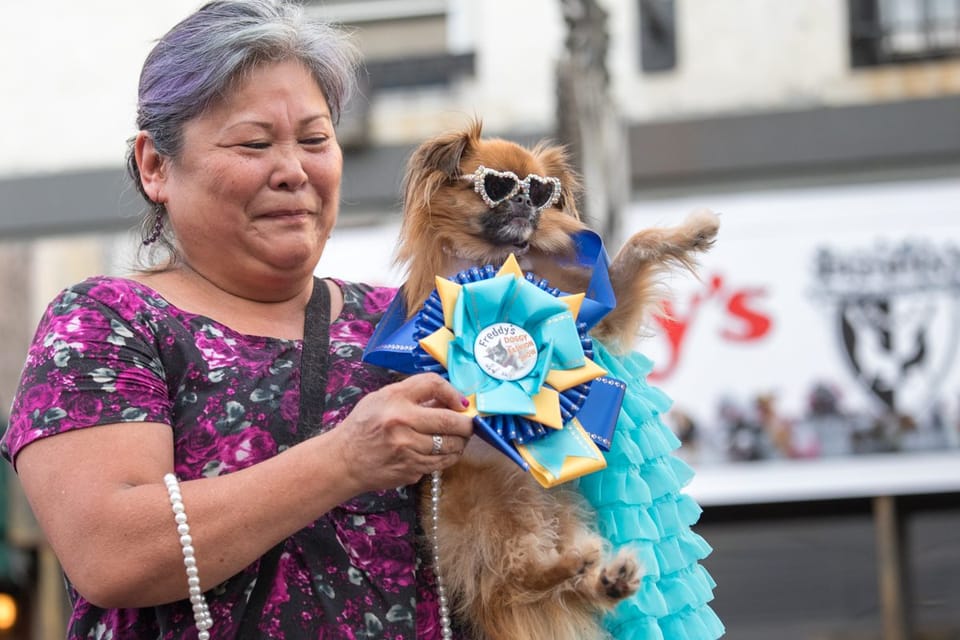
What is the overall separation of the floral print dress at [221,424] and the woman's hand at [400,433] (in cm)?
20

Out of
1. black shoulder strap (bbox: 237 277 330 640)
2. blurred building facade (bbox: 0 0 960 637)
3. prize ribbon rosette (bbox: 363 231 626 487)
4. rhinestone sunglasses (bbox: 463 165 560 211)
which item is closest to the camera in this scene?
black shoulder strap (bbox: 237 277 330 640)

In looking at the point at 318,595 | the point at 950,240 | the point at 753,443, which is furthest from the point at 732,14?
the point at 318,595

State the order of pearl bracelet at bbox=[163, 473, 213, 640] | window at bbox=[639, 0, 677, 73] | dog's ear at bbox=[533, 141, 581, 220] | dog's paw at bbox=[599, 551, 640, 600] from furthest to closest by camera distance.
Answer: window at bbox=[639, 0, 677, 73]
dog's ear at bbox=[533, 141, 581, 220]
dog's paw at bbox=[599, 551, 640, 600]
pearl bracelet at bbox=[163, 473, 213, 640]

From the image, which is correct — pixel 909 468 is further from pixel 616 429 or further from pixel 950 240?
pixel 616 429

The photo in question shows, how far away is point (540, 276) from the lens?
2.48 metres

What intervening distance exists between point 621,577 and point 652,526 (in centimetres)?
11

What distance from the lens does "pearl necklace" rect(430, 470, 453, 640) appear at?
1.95 metres

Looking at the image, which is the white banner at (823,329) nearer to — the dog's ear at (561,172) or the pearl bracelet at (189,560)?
the dog's ear at (561,172)

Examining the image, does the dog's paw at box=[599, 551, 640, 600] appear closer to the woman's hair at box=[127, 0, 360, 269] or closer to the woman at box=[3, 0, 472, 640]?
the woman at box=[3, 0, 472, 640]

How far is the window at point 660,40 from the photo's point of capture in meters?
8.01

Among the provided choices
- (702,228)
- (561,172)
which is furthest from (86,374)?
(702,228)

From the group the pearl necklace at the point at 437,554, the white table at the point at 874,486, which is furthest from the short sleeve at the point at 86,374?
the white table at the point at 874,486

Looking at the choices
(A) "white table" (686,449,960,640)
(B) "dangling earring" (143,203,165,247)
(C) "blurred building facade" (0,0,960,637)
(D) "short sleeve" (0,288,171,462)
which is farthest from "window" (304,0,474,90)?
(D) "short sleeve" (0,288,171,462)

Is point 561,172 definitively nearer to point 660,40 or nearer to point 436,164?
point 436,164
